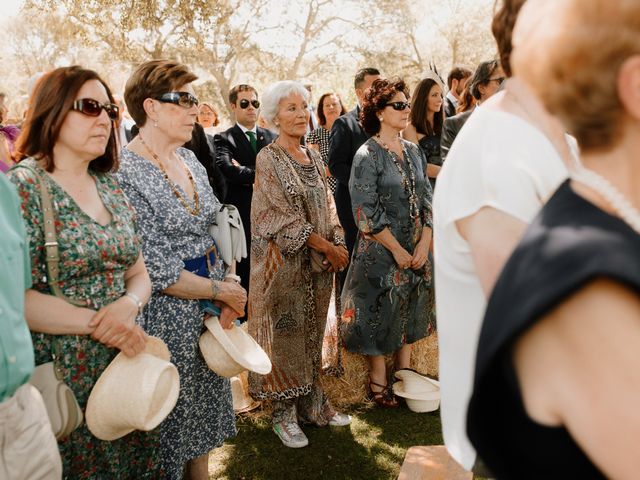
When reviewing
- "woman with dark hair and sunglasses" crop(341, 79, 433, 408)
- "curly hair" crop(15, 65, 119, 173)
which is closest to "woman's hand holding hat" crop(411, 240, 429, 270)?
"woman with dark hair and sunglasses" crop(341, 79, 433, 408)

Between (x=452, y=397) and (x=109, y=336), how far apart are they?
163 centimetres

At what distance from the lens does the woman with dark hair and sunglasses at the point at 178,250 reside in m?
3.25

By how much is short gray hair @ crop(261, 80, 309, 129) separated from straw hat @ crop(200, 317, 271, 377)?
1.77 m

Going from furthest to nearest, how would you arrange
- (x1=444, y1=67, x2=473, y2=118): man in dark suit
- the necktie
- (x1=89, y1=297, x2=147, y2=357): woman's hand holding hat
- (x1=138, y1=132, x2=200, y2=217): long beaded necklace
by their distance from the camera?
1. (x1=444, y1=67, x2=473, y2=118): man in dark suit
2. the necktie
3. (x1=138, y1=132, x2=200, y2=217): long beaded necklace
4. (x1=89, y1=297, x2=147, y2=357): woman's hand holding hat

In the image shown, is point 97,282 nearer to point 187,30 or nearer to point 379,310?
point 379,310

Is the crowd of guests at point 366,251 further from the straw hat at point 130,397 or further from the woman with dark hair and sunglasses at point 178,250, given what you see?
the straw hat at point 130,397

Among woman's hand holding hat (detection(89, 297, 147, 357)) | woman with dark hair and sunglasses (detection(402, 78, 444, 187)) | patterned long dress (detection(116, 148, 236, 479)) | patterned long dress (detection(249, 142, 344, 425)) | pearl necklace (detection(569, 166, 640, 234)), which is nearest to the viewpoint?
pearl necklace (detection(569, 166, 640, 234))

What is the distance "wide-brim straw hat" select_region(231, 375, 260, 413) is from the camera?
16.4 feet

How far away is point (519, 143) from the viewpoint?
1464mm

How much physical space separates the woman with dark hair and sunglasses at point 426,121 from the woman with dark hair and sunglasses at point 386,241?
150 centimetres

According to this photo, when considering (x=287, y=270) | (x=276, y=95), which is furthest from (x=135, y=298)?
(x=276, y=95)

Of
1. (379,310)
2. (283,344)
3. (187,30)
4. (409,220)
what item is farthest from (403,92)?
(187,30)

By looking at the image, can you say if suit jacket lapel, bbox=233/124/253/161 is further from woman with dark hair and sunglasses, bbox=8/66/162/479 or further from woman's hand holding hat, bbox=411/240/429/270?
woman with dark hair and sunglasses, bbox=8/66/162/479

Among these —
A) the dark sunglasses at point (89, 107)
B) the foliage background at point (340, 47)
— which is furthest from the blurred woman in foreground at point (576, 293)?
the foliage background at point (340, 47)
